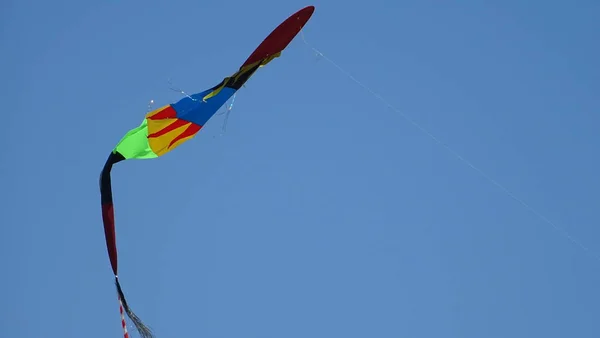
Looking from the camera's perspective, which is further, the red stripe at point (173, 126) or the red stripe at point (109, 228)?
the red stripe at point (173, 126)

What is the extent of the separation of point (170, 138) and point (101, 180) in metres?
1.48

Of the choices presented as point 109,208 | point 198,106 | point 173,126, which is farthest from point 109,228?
point 198,106

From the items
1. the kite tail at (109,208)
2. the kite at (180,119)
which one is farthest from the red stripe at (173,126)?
the kite tail at (109,208)

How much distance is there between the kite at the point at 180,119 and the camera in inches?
669

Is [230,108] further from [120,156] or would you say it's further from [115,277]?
[115,277]

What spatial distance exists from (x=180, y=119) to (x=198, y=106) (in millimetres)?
365

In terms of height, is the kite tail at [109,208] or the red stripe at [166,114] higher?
the red stripe at [166,114]

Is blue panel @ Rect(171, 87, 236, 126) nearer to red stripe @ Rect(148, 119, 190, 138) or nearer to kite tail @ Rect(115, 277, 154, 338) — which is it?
red stripe @ Rect(148, 119, 190, 138)

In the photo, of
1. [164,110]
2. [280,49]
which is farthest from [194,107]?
[280,49]

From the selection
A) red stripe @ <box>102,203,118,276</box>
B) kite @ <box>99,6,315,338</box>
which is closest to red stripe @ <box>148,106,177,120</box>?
kite @ <box>99,6,315,338</box>

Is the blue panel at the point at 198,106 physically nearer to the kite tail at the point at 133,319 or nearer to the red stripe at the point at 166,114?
the red stripe at the point at 166,114

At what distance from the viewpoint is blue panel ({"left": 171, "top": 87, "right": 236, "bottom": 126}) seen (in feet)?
58.9

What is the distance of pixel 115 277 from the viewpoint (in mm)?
16391

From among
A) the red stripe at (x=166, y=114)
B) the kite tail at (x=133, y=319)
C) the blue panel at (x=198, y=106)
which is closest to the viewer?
the kite tail at (x=133, y=319)
